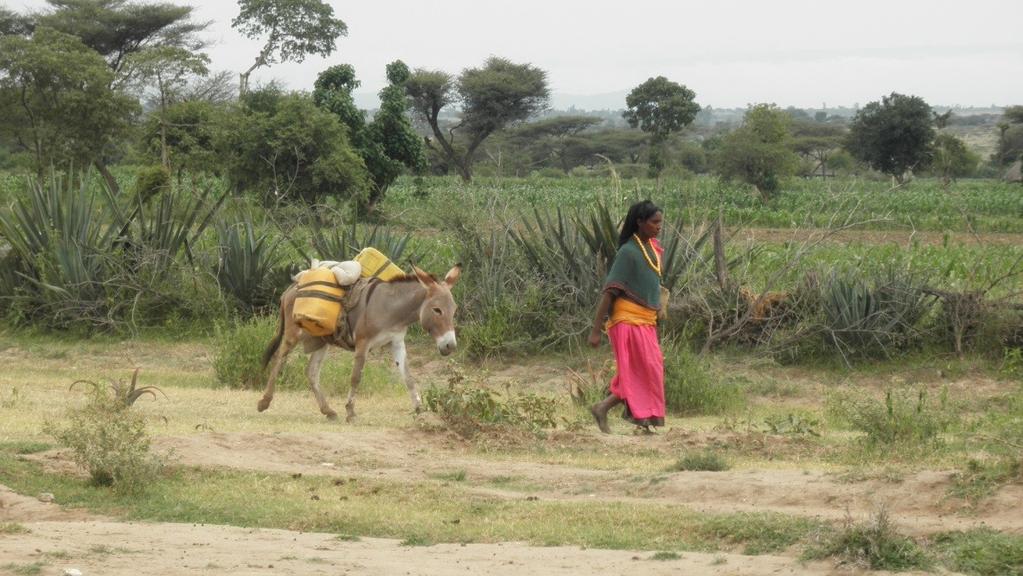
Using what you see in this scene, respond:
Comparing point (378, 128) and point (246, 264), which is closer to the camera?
point (246, 264)

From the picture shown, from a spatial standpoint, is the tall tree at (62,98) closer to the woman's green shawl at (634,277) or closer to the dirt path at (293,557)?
Answer: the woman's green shawl at (634,277)

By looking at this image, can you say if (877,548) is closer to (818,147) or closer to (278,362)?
(278,362)

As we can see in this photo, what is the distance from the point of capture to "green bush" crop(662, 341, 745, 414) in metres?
14.1

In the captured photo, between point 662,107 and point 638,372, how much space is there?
53.3m

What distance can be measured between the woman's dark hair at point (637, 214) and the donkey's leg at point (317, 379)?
129 inches

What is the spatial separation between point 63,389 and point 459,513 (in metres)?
8.11

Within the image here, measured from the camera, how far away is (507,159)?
51.9 m

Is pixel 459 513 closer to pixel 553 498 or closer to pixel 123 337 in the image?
pixel 553 498

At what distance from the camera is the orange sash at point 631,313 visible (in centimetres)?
1109

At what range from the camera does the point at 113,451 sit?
900cm

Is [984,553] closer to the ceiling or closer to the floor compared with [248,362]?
closer to the ceiling

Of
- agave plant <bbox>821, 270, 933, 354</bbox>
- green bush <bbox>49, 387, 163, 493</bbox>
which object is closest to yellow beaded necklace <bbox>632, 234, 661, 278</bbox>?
green bush <bbox>49, 387, 163, 493</bbox>

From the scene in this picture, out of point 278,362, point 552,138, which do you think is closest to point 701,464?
point 278,362

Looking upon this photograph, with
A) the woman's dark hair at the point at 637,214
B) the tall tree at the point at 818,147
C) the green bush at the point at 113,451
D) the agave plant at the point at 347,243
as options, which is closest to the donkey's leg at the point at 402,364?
the woman's dark hair at the point at 637,214
